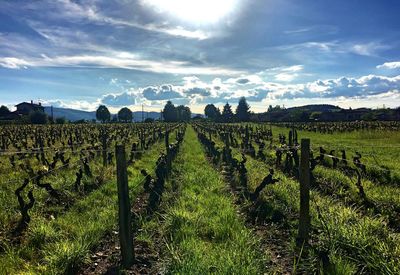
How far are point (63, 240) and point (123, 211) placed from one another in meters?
1.58

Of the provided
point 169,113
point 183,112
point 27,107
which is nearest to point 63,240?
point 27,107

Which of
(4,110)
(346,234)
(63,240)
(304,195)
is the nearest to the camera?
(346,234)

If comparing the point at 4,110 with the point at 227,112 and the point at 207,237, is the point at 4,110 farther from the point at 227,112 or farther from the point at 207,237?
the point at 207,237

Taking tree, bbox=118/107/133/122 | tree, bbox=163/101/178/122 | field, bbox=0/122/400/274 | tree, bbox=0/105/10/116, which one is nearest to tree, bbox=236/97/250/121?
tree, bbox=163/101/178/122

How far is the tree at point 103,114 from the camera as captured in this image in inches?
4897

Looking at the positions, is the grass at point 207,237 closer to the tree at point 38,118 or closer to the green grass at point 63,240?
the green grass at point 63,240

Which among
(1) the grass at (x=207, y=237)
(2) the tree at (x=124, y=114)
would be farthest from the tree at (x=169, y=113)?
(1) the grass at (x=207, y=237)

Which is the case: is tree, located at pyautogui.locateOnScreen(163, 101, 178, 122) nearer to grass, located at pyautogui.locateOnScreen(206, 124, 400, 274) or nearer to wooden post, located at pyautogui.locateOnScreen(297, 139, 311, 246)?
grass, located at pyautogui.locateOnScreen(206, 124, 400, 274)

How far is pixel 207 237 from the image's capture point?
6816 millimetres

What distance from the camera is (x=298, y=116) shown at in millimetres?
100062

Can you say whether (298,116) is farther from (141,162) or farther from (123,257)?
(123,257)

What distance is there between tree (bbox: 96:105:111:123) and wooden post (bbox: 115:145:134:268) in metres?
122

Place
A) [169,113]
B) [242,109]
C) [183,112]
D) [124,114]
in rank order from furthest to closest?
[183,112], [169,113], [242,109], [124,114]

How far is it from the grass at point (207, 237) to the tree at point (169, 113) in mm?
132852
